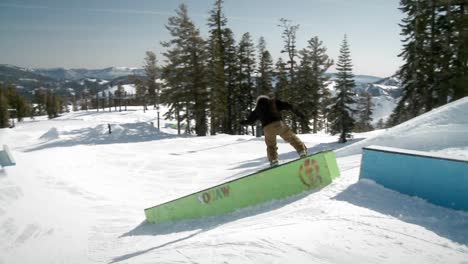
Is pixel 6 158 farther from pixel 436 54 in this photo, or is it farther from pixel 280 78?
pixel 280 78

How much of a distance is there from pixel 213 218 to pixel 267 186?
4.34 feet

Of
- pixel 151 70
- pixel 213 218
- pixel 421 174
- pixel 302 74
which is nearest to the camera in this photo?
pixel 421 174

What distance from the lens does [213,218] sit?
630 cm

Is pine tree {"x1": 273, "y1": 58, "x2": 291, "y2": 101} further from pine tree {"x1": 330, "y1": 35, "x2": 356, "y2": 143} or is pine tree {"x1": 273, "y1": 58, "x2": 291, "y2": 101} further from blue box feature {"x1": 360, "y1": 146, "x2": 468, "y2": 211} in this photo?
blue box feature {"x1": 360, "y1": 146, "x2": 468, "y2": 211}

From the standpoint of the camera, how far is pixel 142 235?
21.6 feet

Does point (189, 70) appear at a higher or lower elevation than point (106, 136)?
higher

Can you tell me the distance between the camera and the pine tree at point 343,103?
23.6 meters

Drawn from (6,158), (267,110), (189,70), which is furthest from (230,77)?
(267,110)

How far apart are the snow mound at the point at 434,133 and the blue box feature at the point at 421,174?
3.20 meters

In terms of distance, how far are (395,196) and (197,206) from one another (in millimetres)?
4039

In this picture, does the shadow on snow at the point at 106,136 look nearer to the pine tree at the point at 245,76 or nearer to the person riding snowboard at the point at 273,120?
the pine tree at the point at 245,76

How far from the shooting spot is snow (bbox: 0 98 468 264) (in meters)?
3.61

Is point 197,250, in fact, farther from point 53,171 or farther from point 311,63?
point 311,63

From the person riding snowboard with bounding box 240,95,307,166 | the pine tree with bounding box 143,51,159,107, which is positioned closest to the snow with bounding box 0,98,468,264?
the person riding snowboard with bounding box 240,95,307,166
